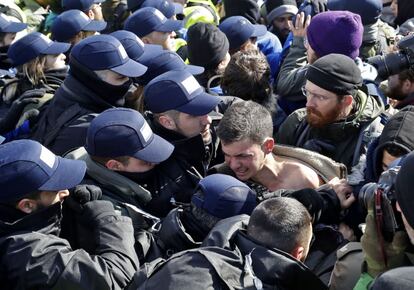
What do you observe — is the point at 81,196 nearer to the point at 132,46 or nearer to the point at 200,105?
the point at 200,105

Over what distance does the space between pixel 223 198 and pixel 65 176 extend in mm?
715

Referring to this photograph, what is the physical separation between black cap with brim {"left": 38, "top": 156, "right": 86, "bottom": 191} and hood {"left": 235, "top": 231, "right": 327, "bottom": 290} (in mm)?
935

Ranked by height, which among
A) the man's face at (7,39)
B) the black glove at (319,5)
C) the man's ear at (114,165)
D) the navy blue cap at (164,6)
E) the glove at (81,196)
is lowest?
the man's face at (7,39)

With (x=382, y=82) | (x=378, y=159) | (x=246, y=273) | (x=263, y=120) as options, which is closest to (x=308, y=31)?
(x=382, y=82)

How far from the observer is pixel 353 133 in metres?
4.26

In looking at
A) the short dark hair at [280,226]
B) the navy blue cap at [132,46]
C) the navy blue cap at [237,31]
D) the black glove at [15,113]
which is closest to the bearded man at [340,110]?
the short dark hair at [280,226]

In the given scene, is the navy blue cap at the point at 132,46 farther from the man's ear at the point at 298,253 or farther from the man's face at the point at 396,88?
the man's ear at the point at 298,253

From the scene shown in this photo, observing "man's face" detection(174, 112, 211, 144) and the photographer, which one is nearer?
the photographer

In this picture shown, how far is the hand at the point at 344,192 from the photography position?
144 inches

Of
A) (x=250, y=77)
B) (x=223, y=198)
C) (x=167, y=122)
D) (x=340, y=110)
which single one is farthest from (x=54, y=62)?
(x=223, y=198)

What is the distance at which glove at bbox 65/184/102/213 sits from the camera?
3.56 metres

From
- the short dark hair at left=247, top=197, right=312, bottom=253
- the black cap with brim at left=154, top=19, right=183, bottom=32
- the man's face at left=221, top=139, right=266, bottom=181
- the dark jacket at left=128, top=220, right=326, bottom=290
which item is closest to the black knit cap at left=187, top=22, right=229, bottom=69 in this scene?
the black cap with brim at left=154, top=19, right=183, bottom=32

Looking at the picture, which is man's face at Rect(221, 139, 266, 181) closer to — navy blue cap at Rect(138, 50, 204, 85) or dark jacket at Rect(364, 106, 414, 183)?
dark jacket at Rect(364, 106, 414, 183)

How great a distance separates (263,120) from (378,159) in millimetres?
737
